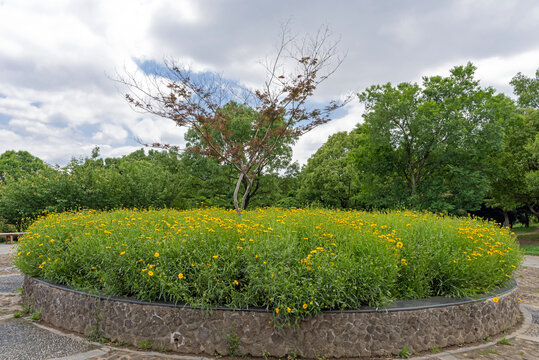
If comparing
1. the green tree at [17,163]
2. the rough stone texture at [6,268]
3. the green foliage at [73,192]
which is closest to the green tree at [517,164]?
the green foliage at [73,192]

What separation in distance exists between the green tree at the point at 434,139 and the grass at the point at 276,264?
1011 centimetres

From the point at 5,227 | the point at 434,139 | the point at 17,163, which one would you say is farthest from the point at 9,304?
the point at 17,163

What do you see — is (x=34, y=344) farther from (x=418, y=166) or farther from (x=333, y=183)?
(x=333, y=183)

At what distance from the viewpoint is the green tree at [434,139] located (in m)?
14.1

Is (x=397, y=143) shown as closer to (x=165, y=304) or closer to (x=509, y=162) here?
(x=509, y=162)

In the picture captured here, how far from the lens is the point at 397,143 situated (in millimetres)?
15898

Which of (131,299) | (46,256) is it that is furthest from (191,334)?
(46,256)

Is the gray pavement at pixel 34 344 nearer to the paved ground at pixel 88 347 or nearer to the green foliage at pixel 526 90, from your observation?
the paved ground at pixel 88 347

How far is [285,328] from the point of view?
3.44m

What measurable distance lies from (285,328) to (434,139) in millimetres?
13786

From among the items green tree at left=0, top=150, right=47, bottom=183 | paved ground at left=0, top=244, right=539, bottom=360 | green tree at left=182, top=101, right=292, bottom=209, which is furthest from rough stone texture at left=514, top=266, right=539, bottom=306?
green tree at left=0, top=150, right=47, bottom=183

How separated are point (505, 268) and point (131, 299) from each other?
5509 mm

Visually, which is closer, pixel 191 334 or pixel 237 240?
pixel 191 334

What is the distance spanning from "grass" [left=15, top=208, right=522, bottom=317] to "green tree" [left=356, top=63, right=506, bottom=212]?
10.1 metres
